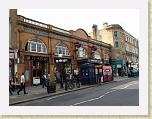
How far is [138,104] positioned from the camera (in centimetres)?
796

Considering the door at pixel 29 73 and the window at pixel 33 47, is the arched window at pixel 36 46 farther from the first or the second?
the door at pixel 29 73

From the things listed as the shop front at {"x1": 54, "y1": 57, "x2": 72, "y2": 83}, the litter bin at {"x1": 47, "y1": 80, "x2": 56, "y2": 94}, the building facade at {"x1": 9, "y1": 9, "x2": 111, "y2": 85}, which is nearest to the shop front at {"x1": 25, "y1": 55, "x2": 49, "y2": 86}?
the building facade at {"x1": 9, "y1": 9, "x2": 111, "y2": 85}

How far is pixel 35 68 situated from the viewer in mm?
14875

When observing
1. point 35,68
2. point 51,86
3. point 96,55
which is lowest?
point 51,86

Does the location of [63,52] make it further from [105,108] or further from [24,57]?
[105,108]

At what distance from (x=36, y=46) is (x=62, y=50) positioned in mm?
1920

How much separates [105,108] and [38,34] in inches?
371

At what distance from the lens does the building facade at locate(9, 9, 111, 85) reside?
14302 millimetres

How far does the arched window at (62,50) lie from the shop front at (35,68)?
47.2 inches

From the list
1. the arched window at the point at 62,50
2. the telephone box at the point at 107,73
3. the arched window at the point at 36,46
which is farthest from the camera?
the arched window at the point at 62,50

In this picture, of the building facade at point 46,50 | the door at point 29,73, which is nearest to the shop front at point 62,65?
the building facade at point 46,50

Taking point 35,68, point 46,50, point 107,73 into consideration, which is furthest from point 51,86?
point 46,50

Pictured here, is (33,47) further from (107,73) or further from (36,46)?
(107,73)

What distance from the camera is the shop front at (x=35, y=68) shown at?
1430 cm
